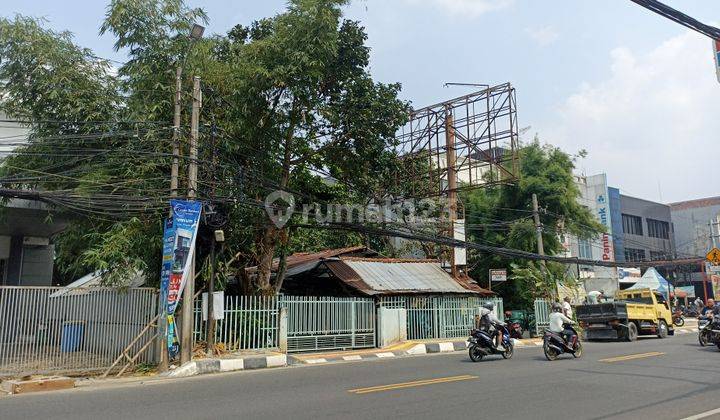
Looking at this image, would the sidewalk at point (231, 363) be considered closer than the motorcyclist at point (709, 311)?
Yes

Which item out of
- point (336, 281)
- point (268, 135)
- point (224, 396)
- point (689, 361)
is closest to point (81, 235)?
point (268, 135)

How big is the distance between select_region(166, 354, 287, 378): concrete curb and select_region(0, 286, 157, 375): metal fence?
5.05 feet

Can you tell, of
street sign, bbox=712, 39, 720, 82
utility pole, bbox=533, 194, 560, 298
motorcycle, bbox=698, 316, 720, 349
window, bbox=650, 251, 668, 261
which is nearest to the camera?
street sign, bbox=712, 39, 720, 82

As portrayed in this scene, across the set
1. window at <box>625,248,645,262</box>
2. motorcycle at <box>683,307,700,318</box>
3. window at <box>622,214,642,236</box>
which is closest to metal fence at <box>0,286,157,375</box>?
motorcycle at <box>683,307,700,318</box>

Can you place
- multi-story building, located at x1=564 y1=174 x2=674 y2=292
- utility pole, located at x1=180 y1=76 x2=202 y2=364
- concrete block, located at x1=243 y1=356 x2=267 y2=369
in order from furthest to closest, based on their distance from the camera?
1. multi-story building, located at x1=564 y1=174 x2=674 y2=292
2. concrete block, located at x1=243 y1=356 x2=267 y2=369
3. utility pole, located at x1=180 y1=76 x2=202 y2=364

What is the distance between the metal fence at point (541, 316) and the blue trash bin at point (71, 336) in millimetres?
17528

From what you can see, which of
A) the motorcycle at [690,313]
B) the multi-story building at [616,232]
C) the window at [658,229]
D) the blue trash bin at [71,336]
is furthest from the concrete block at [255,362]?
the window at [658,229]

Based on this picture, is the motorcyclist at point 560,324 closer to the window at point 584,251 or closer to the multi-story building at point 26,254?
the multi-story building at point 26,254

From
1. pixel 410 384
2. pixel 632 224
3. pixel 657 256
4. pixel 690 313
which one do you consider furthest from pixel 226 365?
pixel 657 256

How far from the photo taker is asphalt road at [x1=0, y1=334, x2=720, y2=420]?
7699mm

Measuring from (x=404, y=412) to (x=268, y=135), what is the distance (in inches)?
398

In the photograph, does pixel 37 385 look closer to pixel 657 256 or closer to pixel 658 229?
pixel 657 256

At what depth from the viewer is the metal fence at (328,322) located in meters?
16.7

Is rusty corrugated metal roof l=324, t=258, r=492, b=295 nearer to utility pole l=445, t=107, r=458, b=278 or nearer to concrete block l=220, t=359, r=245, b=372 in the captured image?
utility pole l=445, t=107, r=458, b=278
